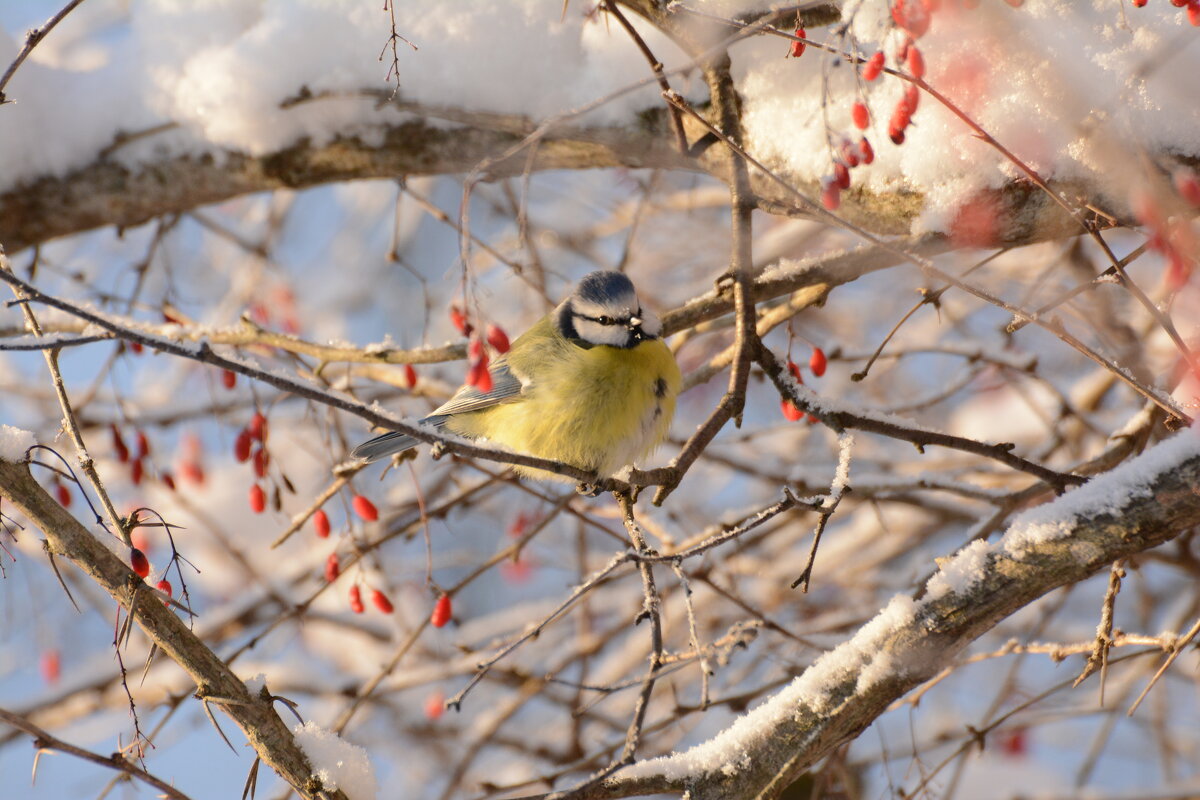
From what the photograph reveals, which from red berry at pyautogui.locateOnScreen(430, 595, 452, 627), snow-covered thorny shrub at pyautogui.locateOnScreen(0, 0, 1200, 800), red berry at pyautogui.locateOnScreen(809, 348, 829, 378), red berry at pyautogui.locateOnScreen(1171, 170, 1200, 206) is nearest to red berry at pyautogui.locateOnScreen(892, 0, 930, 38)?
snow-covered thorny shrub at pyautogui.locateOnScreen(0, 0, 1200, 800)

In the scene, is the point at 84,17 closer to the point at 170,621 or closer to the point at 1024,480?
the point at 170,621

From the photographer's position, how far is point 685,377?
2.93 meters

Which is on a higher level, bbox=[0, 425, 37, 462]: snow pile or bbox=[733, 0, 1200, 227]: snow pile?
bbox=[733, 0, 1200, 227]: snow pile

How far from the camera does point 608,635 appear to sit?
11.7ft

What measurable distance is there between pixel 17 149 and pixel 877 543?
3677mm

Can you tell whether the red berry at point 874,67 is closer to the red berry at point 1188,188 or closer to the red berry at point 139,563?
the red berry at point 1188,188

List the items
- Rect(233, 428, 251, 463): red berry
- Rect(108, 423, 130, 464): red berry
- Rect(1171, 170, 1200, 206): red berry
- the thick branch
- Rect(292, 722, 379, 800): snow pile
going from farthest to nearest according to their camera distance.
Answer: Rect(233, 428, 251, 463): red berry
Rect(108, 423, 130, 464): red berry
Rect(1171, 170, 1200, 206): red berry
Rect(292, 722, 379, 800): snow pile
the thick branch

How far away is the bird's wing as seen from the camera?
9.49ft

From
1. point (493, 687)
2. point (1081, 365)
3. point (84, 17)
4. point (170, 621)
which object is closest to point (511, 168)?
point (170, 621)

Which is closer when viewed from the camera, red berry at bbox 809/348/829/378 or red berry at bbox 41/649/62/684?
red berry at bbox 809/348/829/378

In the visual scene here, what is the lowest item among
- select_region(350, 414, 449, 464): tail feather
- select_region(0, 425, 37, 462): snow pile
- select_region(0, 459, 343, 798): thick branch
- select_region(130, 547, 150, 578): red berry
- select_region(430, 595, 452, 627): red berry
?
select_region(0, 459, 343, 798): thick branch

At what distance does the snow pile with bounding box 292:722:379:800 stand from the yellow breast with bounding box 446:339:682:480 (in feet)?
3.28

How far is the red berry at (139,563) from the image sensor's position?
1660 millimetres

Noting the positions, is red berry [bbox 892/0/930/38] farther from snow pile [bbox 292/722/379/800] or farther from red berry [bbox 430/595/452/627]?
red berry [bbox 430/595/452/627]
